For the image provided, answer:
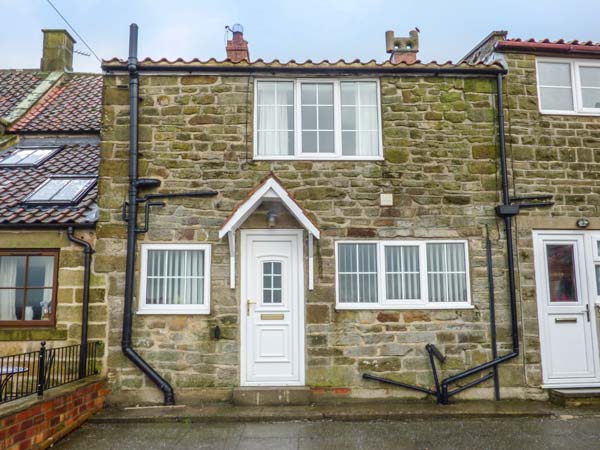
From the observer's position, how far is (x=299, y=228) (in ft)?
25.7

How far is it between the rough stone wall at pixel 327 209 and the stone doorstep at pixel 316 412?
1.16ft

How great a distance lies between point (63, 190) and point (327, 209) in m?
4.56

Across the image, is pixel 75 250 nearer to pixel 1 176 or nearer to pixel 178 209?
pixel 178 209

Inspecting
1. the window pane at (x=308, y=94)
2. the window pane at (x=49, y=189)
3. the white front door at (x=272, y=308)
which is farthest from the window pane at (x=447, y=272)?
the window pane at (x=49, y=189)

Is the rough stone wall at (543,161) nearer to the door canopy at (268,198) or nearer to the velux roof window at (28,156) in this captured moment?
the door canopy at (268,198)

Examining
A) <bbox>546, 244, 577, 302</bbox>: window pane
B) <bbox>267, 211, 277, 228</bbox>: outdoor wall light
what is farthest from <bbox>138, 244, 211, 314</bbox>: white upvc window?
<bbox>546, 244, 577, 302</bbox>: window pane

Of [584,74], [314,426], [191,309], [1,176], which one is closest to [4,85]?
[1,176]

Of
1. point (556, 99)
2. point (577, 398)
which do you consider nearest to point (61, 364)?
point (577, 398)

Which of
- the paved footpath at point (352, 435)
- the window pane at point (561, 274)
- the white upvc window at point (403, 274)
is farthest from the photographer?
the window pane at point (561, 274)

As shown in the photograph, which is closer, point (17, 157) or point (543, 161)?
point (543, 161)

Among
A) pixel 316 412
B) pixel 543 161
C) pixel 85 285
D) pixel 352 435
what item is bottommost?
pixel 352 435

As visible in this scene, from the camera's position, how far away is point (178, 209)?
7852mm

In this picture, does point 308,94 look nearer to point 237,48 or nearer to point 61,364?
point 237,48

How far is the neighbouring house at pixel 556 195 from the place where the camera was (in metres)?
7.82
